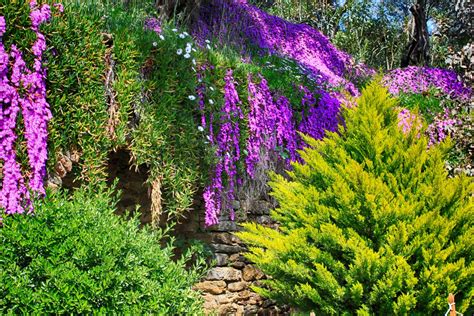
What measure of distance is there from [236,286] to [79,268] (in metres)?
3.50

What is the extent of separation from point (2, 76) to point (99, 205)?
1.31 m

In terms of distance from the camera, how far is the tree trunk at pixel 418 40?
12.8 m

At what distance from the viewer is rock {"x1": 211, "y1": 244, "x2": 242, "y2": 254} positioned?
19.3 feet

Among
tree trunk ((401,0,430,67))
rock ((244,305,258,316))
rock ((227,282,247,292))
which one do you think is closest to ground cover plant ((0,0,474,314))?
rock ((227,282,247,292))

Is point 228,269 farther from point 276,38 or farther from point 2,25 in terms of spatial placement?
point 276,38

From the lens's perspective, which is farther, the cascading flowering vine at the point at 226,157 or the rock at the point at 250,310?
the rock at the point at 250,310

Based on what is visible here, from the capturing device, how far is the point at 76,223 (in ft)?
9.65

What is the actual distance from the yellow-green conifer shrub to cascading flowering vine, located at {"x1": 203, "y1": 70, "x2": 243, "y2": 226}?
51.1 inches

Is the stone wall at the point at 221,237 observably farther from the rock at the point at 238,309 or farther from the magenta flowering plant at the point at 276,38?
the magenta flowering plant at the point at 276,38

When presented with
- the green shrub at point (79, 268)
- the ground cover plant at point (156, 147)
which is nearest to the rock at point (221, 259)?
the ground cover plant at point (156, 147)

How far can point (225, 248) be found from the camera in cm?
596

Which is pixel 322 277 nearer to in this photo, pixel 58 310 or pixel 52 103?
pixel 58 310

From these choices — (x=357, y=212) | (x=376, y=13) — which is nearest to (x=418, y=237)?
(x=357, y=212)

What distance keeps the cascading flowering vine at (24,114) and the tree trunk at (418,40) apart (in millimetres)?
10781
